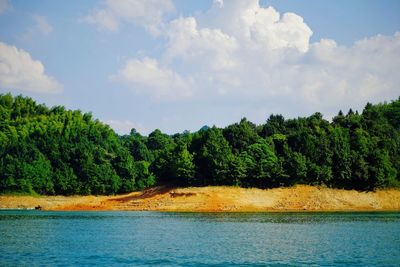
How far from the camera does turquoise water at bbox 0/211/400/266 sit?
1239 inches

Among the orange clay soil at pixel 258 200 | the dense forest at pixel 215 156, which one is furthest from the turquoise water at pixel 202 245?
the dense forest at pixel 215 156

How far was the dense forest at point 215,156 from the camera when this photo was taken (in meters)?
93.0

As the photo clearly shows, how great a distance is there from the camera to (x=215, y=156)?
9250 cm

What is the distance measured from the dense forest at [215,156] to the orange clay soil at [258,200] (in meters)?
2.04

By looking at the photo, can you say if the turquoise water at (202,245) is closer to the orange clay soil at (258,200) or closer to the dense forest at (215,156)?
the orange clay soil at (258,200)

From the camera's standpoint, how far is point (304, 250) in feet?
120

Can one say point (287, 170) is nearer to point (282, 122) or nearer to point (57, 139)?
point (282, 122)

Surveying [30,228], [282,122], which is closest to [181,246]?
[30,228]

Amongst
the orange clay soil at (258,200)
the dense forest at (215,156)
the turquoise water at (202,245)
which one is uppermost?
the dense forest at (215,156)

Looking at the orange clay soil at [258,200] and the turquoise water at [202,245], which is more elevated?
the orange clay soil at [258,200]

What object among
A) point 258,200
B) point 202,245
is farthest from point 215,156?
point 202,245

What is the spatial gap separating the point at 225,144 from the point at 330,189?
69.6 feet

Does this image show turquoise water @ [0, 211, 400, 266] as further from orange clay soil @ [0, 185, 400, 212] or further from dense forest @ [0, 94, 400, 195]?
dense forest @ [0, 94, 400, 195]

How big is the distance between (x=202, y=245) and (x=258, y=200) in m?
52.4
